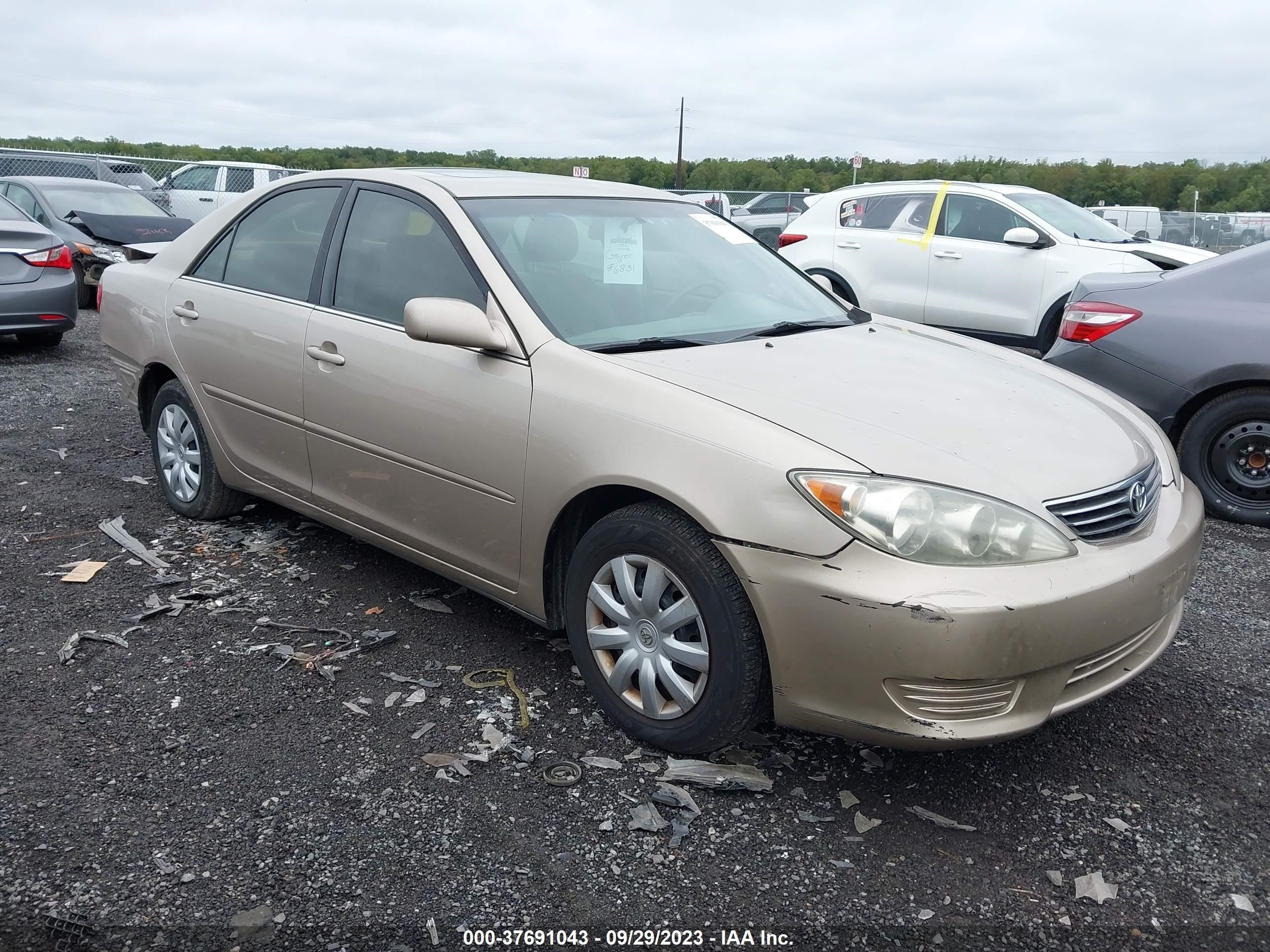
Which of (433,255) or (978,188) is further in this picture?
(978,188)

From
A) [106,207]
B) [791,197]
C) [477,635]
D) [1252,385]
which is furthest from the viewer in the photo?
[791,197]

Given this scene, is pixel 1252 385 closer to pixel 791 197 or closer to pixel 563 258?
pixel 563 258

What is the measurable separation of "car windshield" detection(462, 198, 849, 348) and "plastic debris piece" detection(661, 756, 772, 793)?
1285 millimetres

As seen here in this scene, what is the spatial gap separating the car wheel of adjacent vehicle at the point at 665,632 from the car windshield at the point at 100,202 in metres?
11.3

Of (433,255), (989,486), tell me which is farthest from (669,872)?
(433,255)

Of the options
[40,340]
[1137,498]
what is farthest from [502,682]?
[40,340]

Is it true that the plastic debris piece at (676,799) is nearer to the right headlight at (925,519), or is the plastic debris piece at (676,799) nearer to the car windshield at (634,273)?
the right headlight at (925,519)

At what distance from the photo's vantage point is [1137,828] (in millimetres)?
2691

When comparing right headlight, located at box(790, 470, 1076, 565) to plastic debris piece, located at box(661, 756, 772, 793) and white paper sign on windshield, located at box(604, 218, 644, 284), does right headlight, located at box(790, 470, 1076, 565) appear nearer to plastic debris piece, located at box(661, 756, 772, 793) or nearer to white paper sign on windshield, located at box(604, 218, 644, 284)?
plastic debris piece, located at box(661, 756, 772, 793)

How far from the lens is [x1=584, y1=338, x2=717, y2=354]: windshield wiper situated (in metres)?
3.16

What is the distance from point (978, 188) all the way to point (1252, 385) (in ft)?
16.2

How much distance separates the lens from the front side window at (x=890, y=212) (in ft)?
31.3

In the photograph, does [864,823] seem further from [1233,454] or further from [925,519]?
[1233,454]

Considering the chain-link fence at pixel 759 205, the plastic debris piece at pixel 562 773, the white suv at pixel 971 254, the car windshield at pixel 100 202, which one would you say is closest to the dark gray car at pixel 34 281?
the car windshield at pixel 100 202
